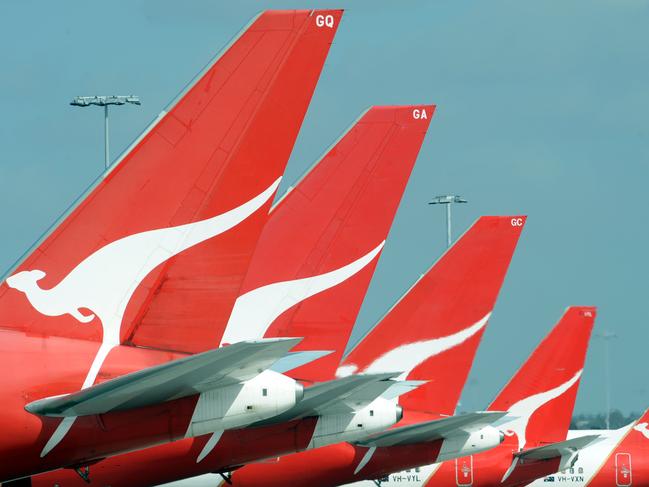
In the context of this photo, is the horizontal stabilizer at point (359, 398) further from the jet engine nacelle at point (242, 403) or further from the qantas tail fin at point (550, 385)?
the qantas tail fin at point (550, 385)

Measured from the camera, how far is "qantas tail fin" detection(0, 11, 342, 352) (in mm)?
15250

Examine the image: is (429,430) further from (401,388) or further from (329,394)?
(329,394)

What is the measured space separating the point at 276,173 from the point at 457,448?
48.0 feet

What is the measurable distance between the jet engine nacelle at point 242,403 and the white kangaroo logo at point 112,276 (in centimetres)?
126

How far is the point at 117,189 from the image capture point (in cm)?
1559

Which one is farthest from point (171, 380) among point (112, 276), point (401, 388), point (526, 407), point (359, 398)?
point (526, 407)

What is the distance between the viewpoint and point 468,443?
2969 cm

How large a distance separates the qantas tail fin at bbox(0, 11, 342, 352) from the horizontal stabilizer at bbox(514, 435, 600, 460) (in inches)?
897

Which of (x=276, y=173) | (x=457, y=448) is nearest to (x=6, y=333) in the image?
(x=276, y=173)

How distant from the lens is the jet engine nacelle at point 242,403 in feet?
49.3

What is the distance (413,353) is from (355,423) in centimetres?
819

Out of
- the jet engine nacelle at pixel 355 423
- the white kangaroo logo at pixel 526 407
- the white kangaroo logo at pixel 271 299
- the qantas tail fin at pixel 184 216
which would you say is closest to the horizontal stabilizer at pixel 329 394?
the jet engine nacelle at pixel 355 423

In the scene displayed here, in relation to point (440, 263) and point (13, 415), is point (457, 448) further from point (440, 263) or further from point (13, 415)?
point (13, 415)

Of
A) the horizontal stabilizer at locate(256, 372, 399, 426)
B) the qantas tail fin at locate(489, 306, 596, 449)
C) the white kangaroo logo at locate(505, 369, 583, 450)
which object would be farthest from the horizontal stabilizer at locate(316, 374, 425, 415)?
the qantas tail fin at locate(489, 306, 596, 449)
